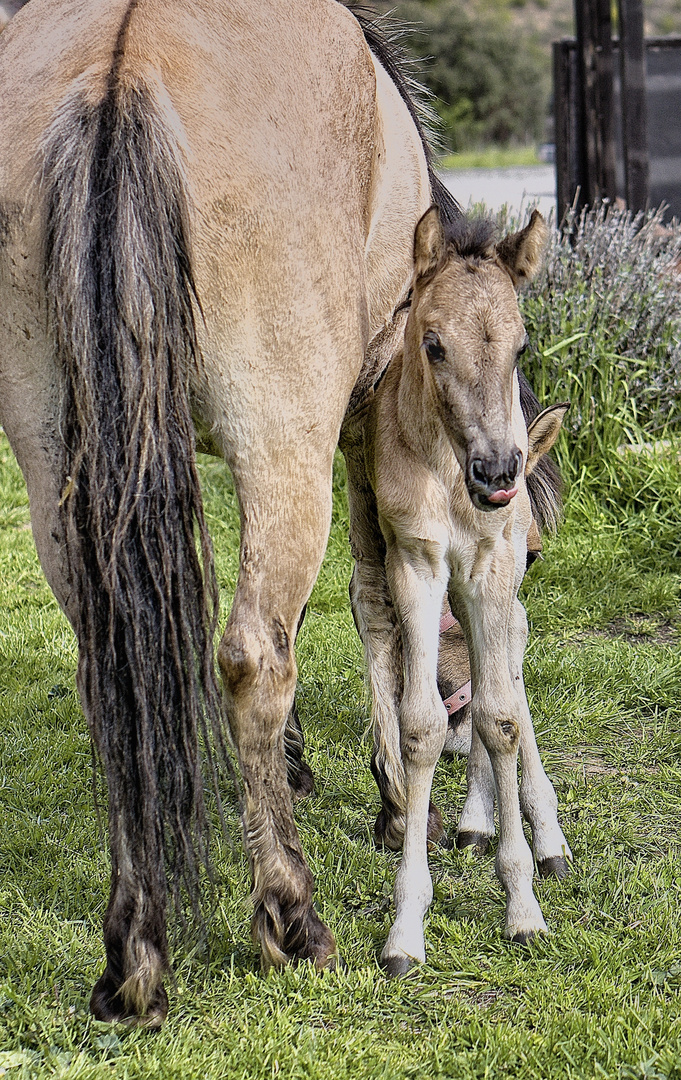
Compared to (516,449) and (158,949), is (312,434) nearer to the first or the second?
(516,449)

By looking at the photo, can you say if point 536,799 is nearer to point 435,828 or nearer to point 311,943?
point 435,828

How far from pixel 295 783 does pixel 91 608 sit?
1505 mm

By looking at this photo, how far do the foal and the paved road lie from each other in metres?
11.7

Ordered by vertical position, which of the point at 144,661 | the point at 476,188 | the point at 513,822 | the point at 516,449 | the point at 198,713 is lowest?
the point at 476,188

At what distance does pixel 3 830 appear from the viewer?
→ 10.7 feet

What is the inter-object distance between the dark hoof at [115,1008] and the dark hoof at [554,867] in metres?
1.13

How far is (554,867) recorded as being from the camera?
2924 mm

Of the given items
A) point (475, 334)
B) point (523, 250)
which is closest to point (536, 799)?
point (475, 334)

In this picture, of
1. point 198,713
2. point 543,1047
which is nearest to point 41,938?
point 198,713

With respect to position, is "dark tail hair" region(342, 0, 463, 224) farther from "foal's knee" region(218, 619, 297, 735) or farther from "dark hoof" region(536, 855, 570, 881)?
"dark hoof" region(536, 855, 570, 881)

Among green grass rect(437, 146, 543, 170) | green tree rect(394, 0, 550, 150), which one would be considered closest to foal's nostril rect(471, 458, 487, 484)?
green grass rect(437, 146, 543, 170)

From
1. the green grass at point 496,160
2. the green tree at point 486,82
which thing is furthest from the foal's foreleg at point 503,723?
the green tree at point 486,82

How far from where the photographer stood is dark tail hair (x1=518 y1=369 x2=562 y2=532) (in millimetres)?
3318

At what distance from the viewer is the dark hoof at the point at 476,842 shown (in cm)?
306
